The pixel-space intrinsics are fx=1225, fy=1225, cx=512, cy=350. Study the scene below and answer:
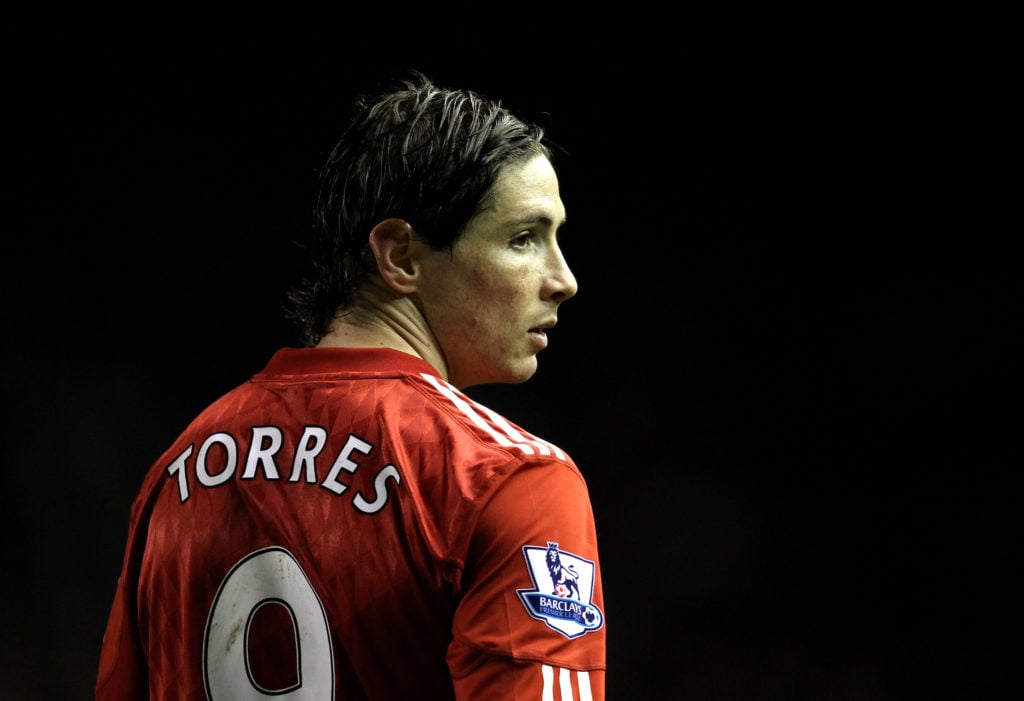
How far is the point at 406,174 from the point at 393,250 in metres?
0.06

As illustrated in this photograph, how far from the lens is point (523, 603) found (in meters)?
0.78

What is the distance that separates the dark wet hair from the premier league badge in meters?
0.27

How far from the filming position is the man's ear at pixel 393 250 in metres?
0.93

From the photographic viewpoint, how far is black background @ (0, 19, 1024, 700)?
258cm

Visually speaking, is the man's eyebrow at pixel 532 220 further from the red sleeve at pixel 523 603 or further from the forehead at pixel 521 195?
the red sleeve at pixel 523 603

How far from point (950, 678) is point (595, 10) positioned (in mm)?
1615

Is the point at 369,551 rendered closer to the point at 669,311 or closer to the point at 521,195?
the point at 521,195

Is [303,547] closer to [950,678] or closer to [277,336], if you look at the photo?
[277,336]

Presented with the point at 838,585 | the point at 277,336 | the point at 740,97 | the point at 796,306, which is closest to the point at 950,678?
the point at 838,585

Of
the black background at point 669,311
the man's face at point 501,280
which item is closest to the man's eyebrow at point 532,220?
the man's face at point 501,280

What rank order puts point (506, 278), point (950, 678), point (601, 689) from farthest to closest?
point (950, 678), point (506, 278), point (601, 689)

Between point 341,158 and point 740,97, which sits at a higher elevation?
point 740,97

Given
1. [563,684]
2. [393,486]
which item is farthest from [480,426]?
[563,684]

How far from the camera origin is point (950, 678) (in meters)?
2.59
